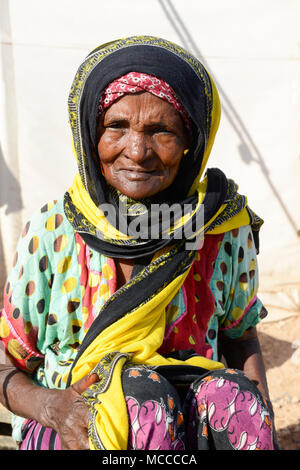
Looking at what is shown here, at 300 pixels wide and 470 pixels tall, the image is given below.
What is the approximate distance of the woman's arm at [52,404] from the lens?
1966mm

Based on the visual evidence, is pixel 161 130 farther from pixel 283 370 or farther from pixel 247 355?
pixel 283 370

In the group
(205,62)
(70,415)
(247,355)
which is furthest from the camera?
(205,62)

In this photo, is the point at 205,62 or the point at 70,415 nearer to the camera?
the point at 70,415

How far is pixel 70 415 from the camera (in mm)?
1995

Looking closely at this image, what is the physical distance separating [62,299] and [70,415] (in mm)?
441

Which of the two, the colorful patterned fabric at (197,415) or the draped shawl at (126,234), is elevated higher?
the draped shawl at (126,234)

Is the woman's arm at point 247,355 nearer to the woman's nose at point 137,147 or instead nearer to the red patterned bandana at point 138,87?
the woman's nose at point 137,147

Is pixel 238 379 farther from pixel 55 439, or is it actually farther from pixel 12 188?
pixel 12 188

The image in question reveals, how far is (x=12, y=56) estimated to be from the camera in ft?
16.5

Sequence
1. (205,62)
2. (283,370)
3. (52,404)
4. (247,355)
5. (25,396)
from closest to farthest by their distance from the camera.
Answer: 1. (52,404)
2. (25,396)
3. (247,355)
4. (283,370)
5. (205,62)

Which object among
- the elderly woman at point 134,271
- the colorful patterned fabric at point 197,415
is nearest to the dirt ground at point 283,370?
the elderly woman at point 134,271

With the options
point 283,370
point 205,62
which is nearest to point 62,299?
point 283,370

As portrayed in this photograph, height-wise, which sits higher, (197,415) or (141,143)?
(141,143)

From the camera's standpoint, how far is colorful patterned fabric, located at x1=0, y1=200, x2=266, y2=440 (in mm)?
2285
